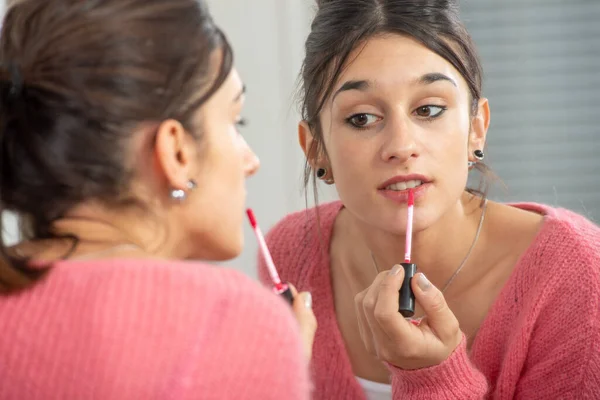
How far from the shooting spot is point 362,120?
1.14 meters

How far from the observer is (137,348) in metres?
0.68

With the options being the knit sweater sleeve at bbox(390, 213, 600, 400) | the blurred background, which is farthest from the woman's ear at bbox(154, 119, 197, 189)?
the blurred background

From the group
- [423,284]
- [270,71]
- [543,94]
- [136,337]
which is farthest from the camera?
[543,94]

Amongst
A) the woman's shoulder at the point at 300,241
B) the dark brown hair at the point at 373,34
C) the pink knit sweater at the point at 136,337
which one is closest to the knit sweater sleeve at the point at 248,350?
the pink knit sweater at the point at 136,337

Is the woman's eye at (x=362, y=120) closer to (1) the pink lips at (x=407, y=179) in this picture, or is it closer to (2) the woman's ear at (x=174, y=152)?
(1) the pink lips at (x=407, y=179)

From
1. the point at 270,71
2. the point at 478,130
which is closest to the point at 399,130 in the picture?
the point at 478,130

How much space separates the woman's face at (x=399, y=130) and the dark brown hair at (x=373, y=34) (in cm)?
1

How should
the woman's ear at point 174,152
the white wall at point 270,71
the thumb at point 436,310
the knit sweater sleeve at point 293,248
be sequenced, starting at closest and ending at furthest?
the woman's ear at point 174,152, the thumb at point 436,310, the knit sweater sleeve at point 293,248, the white wall at point 270,71

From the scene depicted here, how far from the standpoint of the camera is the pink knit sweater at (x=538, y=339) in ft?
3.51

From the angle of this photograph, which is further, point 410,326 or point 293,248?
point 293,248

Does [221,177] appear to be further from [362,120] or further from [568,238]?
[568,238]

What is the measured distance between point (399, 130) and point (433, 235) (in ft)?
0.74

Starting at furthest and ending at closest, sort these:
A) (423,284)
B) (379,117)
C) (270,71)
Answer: (270,71) < (379,117) < (423,284)

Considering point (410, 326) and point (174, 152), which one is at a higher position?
point (174, 152)
